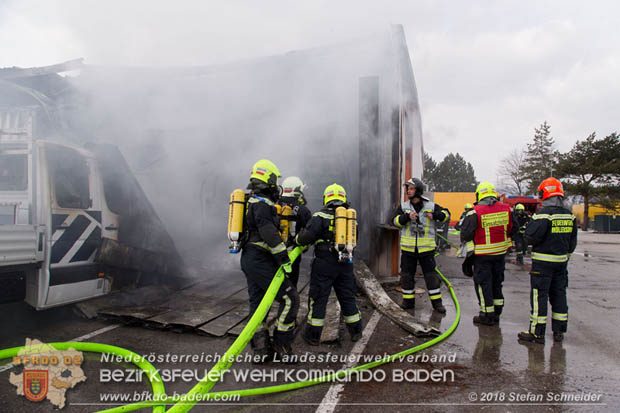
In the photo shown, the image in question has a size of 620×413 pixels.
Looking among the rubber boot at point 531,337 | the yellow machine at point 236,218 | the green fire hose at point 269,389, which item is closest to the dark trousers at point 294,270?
the yellow machine at point 236,218

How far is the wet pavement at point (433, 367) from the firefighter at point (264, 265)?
203 millimetres

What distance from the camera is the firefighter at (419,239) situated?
14.9 ft

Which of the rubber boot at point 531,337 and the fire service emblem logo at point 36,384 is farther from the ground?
the rubber boot at point 531,337

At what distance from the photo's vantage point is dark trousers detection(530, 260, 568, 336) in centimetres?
354

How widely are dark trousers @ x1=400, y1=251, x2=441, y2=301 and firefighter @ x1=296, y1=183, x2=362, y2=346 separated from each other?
1.44 m

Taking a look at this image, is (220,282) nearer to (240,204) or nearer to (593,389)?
(240,204)

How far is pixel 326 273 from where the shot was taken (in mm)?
3381

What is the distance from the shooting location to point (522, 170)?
37375 mm

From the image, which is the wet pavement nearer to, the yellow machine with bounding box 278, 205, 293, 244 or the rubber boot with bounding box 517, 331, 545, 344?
the rubber boot with bounding box 517, 331, 545, 344

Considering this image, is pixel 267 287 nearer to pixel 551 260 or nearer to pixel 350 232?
pixel 350 232

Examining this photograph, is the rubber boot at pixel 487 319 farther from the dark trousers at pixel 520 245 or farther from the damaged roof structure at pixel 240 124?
the dark trousers at pixel 520 245

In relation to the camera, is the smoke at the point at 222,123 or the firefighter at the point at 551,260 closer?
the firefighter at the point at 551,260

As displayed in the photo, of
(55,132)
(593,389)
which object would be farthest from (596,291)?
(55,132)

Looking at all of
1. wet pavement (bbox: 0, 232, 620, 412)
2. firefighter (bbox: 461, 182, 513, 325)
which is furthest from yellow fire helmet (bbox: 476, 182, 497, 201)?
wet pavement (bbox: 0, 232, 620, 412)
